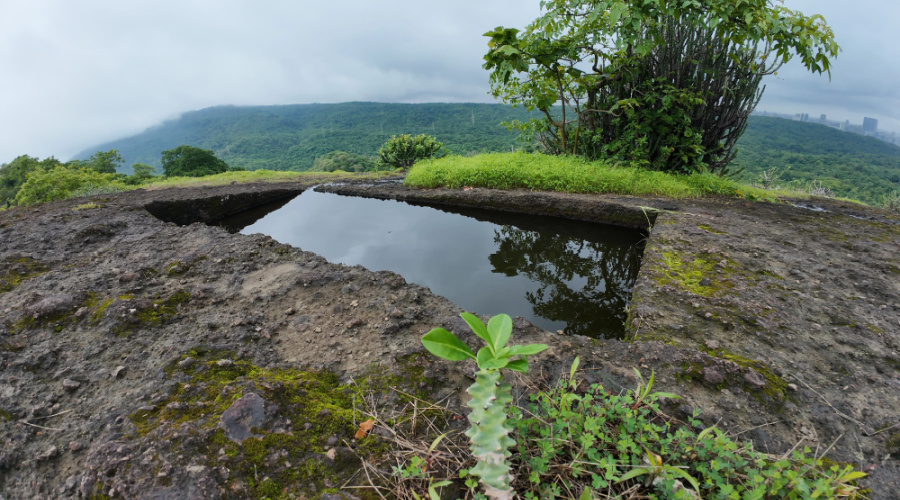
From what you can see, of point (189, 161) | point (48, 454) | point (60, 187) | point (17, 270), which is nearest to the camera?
point (48, 454)

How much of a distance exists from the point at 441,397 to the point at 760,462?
0.88m

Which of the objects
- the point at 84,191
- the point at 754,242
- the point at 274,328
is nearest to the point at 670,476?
the point at 274,328

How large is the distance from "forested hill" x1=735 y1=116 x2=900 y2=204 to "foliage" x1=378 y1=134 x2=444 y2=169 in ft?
22.9

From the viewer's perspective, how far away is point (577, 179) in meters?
5.23

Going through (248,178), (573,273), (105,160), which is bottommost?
(573,273)

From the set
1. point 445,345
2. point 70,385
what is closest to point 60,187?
point 70,385

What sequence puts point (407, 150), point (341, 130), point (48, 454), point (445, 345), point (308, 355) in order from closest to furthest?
point (445, 345)
point (48, 454)
point (308, 355)
point (407, 150)
point (341, 130)

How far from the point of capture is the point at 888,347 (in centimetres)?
167

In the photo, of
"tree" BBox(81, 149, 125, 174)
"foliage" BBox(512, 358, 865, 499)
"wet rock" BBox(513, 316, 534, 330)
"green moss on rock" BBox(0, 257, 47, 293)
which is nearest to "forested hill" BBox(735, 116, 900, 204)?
"wet rock" BBox(513, 316, 534, 330)

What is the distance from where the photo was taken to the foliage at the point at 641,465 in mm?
853

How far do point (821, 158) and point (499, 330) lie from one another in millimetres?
26584

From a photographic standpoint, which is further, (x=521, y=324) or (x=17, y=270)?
(x=17, y=270)

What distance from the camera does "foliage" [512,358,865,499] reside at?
2.80 feet

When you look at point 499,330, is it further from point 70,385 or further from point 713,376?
point 70,385
